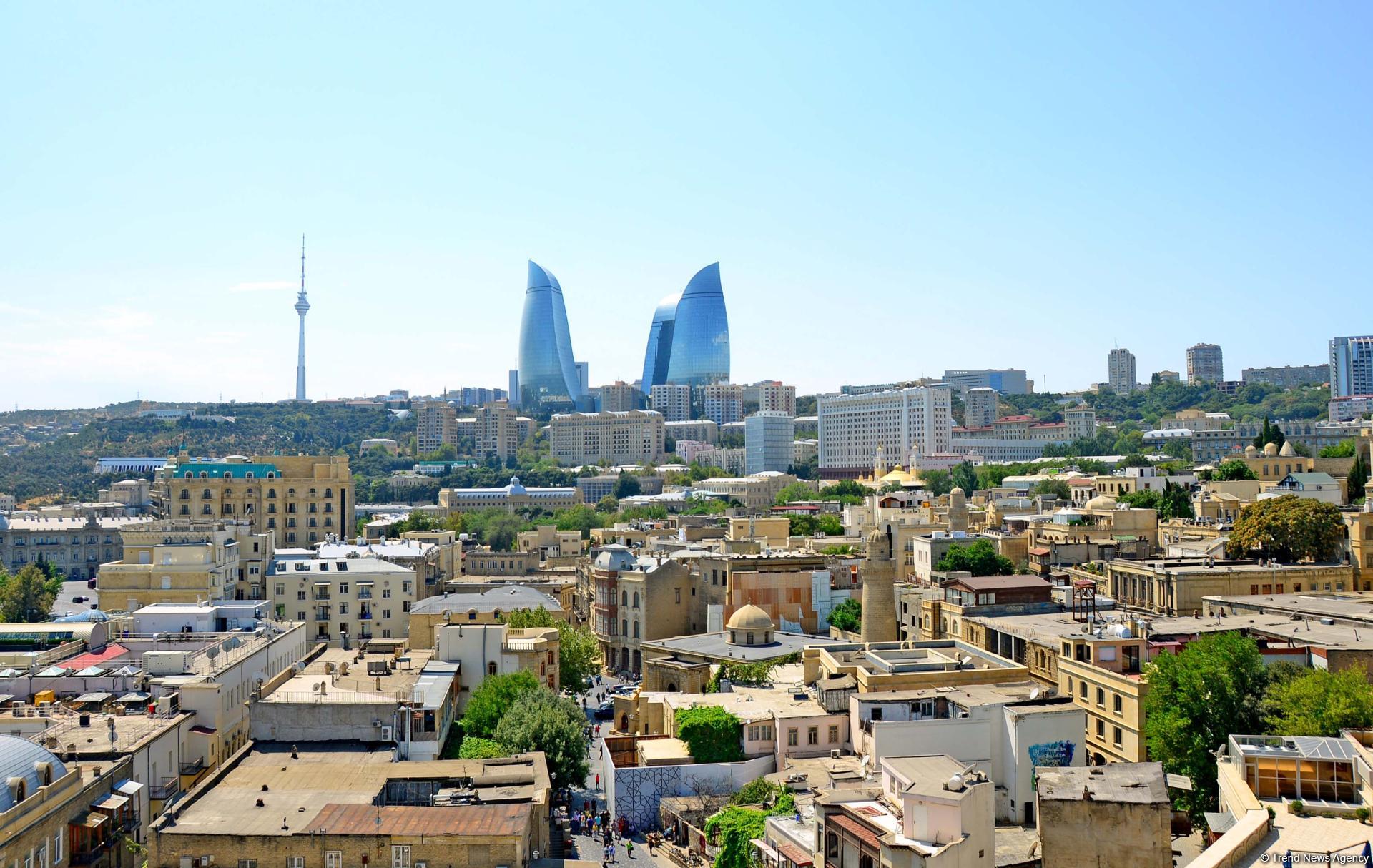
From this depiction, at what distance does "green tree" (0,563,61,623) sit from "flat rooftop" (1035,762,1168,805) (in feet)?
163

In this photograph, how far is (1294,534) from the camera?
47.5m

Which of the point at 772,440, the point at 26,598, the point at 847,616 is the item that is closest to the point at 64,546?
the point at 26,598

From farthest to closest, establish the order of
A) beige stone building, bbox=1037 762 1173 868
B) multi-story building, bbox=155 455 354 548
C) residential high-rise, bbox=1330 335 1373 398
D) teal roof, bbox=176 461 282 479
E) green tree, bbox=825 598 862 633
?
1. residential high-rise, bbox=1330 335 1373 398
2. teal roof, bbox=176 461 282 479
3. multi-story building, bbox=155 455 354 548
4. green tree, bbox=825 598 862 633
5. beige stone building, bbox=1037 762 1173 868

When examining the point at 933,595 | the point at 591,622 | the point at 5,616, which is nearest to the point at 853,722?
the point at 933,595

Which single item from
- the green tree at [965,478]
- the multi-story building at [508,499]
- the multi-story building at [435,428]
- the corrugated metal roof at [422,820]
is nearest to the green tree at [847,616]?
the corrugated metal roof at [422,820]

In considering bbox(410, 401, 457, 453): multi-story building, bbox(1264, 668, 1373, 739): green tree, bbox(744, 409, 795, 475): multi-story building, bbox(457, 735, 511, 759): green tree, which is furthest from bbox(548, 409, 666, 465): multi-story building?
bbox(1264, 668, 1373, 739): green tree

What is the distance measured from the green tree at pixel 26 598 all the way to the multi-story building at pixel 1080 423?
12730 cm

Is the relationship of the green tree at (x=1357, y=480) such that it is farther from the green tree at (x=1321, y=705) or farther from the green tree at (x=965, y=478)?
the green tree at (x=1321, y=705)

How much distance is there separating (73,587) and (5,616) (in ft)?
71.7

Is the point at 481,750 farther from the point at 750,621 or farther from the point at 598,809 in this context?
the point at 750,621

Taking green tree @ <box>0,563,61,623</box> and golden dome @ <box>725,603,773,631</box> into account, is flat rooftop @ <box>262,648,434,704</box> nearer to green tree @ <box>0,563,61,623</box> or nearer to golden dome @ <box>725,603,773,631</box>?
golden dome @ <box>725,603,773,631</box>

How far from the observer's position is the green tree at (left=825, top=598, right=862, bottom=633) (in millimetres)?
51031

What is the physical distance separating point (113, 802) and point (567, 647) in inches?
855

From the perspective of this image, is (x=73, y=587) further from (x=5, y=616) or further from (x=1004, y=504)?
(x=1004, y=504)
